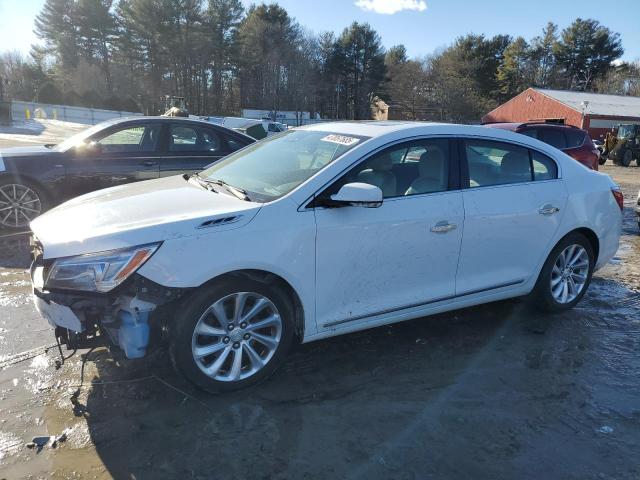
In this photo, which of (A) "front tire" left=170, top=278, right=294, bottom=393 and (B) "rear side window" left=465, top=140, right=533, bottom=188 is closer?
(A) "front tire" left=170, top=278, right=294, bottom=393

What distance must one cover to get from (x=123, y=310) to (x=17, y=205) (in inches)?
183

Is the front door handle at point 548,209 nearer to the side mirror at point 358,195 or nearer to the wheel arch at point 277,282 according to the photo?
the side mirror at point 358,195

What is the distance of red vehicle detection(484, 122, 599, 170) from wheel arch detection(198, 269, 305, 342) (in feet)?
27.3

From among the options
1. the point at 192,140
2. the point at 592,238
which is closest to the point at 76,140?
the point at 192,140

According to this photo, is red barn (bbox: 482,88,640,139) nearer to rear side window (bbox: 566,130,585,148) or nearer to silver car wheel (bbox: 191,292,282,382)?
rear side window (bbox: 566,130,585,148)

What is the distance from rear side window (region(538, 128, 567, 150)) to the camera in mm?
A: 10428

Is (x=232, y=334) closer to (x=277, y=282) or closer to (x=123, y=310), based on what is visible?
(x=277, y=282)

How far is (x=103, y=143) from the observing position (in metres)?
6.87

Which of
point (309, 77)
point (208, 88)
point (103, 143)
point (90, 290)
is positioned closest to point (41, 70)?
point (208, 88)

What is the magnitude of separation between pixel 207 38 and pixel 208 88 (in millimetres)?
7927

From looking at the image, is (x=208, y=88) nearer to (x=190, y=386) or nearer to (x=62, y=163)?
(x=62, y=163)

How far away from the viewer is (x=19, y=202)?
6566mm

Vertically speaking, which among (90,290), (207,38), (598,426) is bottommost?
(598,426)

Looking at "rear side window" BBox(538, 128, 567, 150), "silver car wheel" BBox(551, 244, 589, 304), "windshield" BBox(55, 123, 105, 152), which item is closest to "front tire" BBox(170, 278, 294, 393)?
"silver car wheel" BBox(551, 244, 589, 304)
